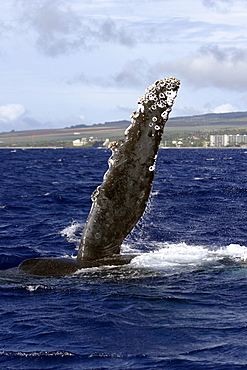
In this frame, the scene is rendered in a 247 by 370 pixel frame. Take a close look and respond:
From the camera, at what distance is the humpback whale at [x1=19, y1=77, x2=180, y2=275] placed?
8.04 meters

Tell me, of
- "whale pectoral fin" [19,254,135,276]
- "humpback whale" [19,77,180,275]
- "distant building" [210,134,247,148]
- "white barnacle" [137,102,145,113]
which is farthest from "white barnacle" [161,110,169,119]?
"distant building" [210,134,247,148]

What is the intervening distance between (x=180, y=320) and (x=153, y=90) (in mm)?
3321

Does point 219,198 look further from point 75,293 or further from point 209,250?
point 75,293

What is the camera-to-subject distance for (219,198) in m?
20.4

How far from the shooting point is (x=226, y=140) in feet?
581

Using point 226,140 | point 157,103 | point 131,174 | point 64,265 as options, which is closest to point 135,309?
A: point 64,265

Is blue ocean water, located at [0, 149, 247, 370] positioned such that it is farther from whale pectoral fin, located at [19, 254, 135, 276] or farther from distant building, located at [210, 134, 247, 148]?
distant building, located at [210, 134, 247, 148]

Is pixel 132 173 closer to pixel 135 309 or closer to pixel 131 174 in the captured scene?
pixel 131 174

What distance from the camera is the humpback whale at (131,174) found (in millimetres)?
8039

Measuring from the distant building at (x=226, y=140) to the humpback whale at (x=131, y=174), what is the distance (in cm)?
16873

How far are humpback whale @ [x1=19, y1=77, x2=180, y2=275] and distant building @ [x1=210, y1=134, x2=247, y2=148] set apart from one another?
169 meters

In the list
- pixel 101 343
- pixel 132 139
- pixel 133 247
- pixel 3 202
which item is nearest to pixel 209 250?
pixel 133 247

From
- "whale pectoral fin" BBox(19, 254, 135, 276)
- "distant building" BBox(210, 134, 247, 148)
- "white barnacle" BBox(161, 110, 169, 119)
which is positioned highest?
"white barnacle" BBox(161, 110, 169, 119)

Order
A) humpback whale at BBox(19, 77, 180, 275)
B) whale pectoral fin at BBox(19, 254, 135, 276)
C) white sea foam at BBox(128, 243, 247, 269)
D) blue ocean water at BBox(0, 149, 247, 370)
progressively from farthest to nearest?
1. white sea foam at BBox(128, 243, 247, 269)
2. whale pectoral fin at BBox(19, 254, 135, 276)
3. humpback whale at BBox(19, 77, 180, 275)
4. blue ocean water at BBox(0, 149, 247, 370)
